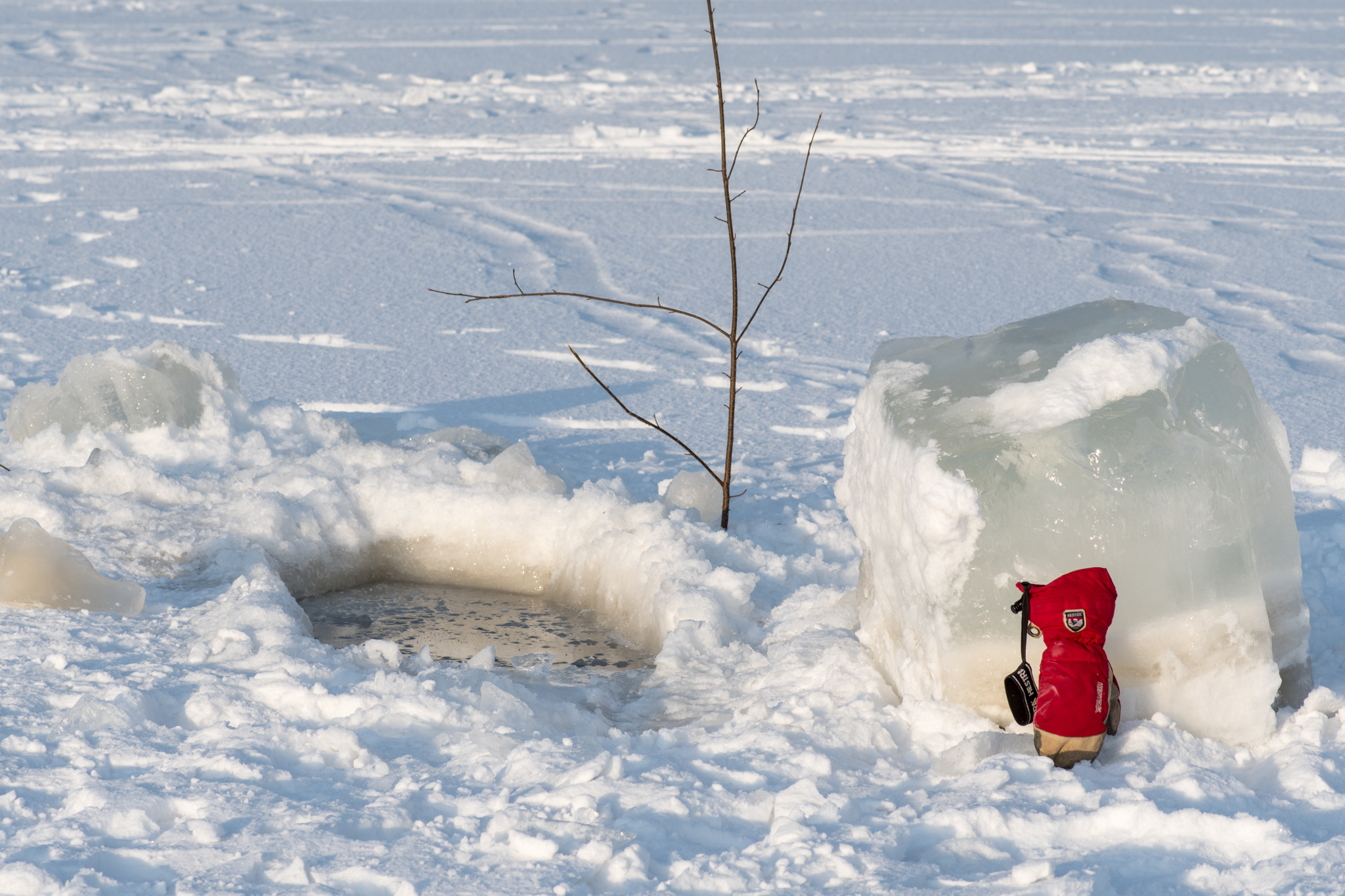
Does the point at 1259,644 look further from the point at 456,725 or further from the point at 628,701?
the point at 456,725

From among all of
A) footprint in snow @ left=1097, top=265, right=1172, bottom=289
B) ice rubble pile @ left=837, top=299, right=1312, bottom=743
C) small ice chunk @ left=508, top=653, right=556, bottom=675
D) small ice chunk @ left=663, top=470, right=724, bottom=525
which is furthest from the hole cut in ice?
footprint in snow @ left=1097, top=265, right=1172, bottom=289

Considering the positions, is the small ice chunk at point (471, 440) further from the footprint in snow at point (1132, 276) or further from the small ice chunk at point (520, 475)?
the footprint in snow at point (1132, 276)

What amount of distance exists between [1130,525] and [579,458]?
8.38 ft

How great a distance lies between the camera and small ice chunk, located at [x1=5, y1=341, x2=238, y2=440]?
4.52 m

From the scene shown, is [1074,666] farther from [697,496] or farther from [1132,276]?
[1132,276]

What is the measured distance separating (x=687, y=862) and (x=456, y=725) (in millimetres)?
763

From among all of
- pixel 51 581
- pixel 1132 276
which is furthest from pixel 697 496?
pixel 1132 276

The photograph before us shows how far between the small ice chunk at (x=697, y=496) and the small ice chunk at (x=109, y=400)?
189cm

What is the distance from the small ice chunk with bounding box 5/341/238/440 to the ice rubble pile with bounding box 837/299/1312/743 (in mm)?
2989

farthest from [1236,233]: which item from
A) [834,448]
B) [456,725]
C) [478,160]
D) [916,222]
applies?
[456,725]

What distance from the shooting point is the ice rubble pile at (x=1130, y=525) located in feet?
8.57

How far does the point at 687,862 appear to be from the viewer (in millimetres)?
2195

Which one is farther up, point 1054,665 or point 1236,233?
point 1236,233

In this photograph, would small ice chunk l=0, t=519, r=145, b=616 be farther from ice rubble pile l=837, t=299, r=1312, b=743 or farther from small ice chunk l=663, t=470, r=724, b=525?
ice rubble pile l=837, t=299, r=1312, b=743
